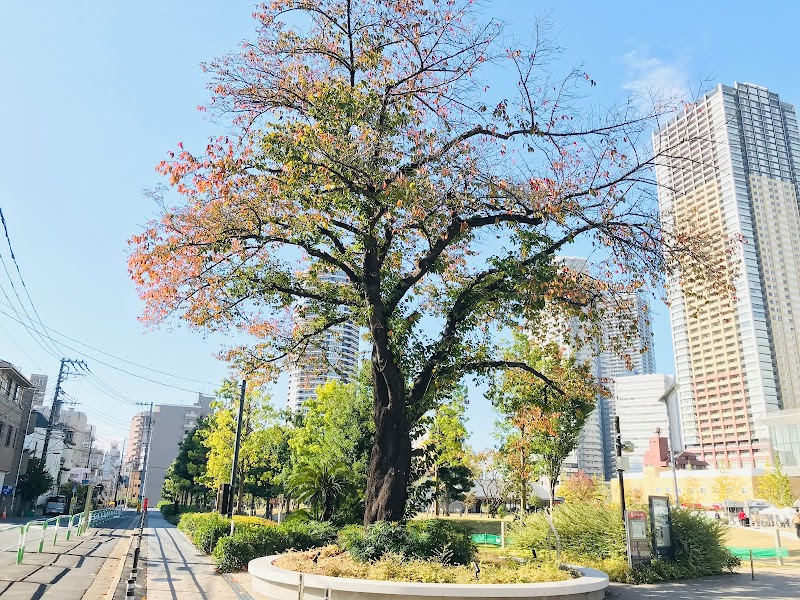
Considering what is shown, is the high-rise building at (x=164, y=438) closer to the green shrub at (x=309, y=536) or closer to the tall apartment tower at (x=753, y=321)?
the green shrub at (x=309, y=536)

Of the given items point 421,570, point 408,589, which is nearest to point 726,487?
point 421,570

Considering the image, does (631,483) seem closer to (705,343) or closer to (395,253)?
(705,343)

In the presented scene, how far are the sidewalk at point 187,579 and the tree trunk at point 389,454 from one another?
9.92 ft

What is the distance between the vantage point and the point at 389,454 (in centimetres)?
1239

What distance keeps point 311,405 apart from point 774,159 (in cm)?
13298

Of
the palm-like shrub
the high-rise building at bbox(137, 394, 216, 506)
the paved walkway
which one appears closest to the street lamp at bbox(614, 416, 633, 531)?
the paved walkway

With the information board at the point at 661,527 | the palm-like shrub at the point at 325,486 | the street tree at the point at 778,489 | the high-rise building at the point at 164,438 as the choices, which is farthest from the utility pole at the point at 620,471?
the high-rise building at the point at 164,438

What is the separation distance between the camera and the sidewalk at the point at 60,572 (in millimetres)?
11508

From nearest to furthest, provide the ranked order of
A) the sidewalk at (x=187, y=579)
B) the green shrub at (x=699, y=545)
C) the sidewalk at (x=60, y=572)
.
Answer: the sidewalk at (x=187, y=579) < the sidewalk at (x=60, y=572) < the green shrub at (x=699, y=545)

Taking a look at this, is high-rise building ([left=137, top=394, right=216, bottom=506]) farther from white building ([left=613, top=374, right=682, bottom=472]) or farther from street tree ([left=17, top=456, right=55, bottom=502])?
white building ([left=613, top=374, right=682, bottom=472])

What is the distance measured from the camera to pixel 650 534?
15.1 m

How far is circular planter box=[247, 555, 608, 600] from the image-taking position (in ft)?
29.9

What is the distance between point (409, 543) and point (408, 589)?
196 cm

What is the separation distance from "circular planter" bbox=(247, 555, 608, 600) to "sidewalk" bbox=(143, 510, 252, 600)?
1.16 metres
